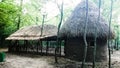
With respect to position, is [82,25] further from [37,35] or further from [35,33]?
[35,33]

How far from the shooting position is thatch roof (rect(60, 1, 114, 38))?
1875 cm

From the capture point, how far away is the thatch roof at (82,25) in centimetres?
1875

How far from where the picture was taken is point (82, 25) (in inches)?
758

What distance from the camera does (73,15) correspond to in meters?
21.0

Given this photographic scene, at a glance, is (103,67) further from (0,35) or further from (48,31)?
(0,35)

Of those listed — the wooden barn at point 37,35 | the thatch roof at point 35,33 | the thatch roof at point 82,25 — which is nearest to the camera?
the thatch roof at point 82,25

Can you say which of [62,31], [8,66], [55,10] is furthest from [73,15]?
[55,10]

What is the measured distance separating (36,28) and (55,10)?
51.9ft

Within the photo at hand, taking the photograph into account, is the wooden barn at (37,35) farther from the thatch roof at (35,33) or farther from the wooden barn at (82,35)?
the wooden barn at (82,35)

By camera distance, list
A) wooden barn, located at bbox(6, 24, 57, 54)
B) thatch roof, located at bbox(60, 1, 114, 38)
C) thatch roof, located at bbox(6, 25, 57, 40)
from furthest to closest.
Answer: thatch roof, located at bbox(6, 25, 57, 40), wooden barn, located at bbox(6, 24, 57, 54), thatch roof, located at bbox(60, 1, 114, 38)

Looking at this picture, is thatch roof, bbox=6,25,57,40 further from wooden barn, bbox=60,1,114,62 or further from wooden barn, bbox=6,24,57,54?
wooden barn, bbox=60,1,114,62

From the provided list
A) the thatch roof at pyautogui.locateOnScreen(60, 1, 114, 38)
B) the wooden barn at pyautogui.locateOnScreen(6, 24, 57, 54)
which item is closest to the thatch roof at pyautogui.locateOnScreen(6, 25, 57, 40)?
the wooden barn at pyautogui.locateOnScreen(6, 24, 57, 54)

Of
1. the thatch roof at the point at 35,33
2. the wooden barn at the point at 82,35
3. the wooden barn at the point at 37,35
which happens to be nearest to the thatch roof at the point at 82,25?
the wooden barn at the point at 82,35

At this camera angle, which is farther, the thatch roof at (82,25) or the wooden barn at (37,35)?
the wooden barn at (37,35)
